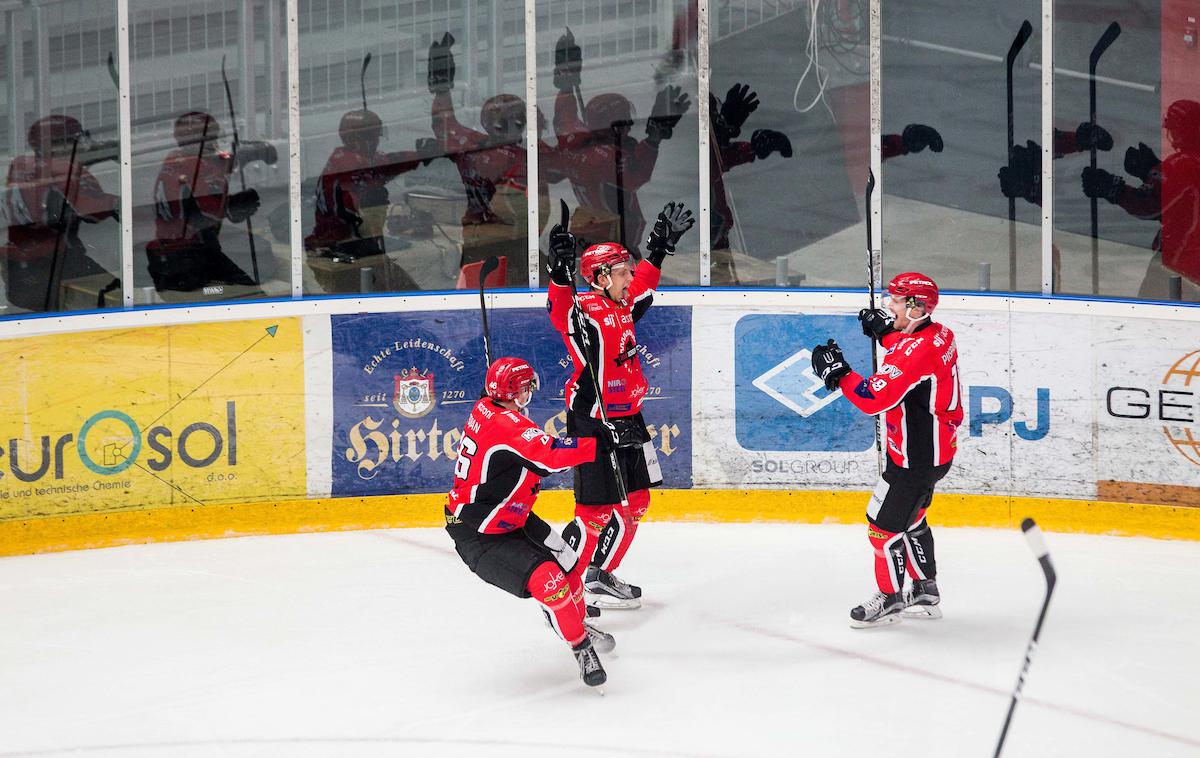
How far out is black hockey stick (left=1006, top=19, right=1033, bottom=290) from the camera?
6.79 m

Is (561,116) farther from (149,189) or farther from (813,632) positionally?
(813,632)

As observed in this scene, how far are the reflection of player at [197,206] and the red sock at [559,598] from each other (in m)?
3.02

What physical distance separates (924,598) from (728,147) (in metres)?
2.73

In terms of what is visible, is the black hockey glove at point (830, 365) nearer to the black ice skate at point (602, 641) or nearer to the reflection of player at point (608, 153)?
the black ice skate at point (602, 641)

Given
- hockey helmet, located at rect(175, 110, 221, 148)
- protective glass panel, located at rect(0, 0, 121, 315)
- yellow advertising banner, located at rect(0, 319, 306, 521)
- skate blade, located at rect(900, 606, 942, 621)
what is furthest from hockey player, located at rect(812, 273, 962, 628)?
protective glass panel, located at rect(0, 0, 121, 315)

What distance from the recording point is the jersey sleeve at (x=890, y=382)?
195 inches

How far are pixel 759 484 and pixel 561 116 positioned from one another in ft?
6.73

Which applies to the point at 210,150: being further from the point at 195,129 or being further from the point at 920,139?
the point at 920,139

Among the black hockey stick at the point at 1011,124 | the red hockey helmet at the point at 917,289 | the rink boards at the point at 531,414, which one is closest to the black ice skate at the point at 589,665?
the red hockey helmet at the point at 917,289

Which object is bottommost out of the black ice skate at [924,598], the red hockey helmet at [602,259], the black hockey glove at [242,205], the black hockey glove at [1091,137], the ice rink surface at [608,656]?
the ice rink surface at [608,656]

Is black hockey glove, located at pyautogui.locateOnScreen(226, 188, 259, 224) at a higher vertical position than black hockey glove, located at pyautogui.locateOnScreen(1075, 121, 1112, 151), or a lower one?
lower

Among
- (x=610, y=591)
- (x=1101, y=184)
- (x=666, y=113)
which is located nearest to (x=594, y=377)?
(x=610, y=591)

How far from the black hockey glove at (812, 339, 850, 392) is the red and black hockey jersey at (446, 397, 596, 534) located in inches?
35.5

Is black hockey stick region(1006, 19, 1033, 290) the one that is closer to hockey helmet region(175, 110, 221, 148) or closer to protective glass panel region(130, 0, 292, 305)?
protective glass panel region(130, 0, 292, 305)
